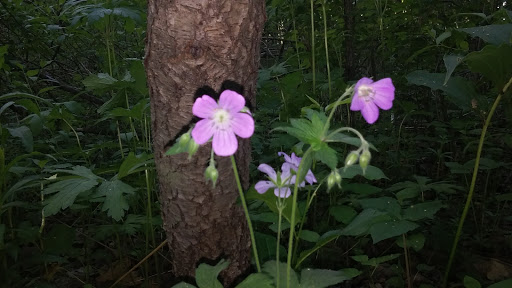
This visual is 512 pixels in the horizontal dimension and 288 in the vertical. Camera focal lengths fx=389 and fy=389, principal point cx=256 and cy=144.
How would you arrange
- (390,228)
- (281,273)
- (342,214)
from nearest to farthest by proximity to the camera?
(281,273) → (390,228) → (342,214)

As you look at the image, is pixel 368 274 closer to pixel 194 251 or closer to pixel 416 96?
pixel 194 251

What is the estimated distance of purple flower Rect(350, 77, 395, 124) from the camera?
101 centimetres

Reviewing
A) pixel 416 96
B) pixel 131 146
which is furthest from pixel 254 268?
pixel 416 96

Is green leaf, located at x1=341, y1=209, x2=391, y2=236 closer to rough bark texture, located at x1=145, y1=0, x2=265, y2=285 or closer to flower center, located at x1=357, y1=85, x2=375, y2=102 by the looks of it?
rough bark texture, located at x1=145, y1=0, x2=265, y2=285

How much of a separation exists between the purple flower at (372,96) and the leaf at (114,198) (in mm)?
1072

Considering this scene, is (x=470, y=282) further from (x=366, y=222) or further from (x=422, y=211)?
(x=366, y=222)

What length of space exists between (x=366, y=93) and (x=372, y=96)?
0.03m

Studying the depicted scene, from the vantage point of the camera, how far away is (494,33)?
5.00 ft

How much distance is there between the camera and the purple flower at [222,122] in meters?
0.97

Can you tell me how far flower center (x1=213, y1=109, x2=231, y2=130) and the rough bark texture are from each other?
34cm

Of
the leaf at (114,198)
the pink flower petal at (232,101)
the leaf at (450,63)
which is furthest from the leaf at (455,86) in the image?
the leaf at (114,198)

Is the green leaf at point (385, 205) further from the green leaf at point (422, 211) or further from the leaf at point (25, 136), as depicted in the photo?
the leaf at point (25, 136)

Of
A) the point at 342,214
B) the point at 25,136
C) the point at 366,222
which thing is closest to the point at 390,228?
the point at 366,222

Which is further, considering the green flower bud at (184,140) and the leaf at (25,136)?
the leaf at (25,136)
